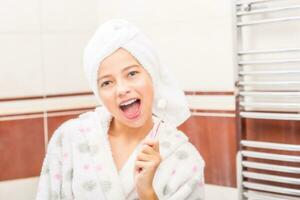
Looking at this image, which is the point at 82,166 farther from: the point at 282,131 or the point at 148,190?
the point at 282,131

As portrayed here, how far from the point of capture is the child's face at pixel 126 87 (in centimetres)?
158

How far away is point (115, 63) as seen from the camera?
1583mm

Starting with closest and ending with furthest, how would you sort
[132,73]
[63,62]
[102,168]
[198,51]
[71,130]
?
[132,73] → [102,168] → [71,130] → [198,51] → [63,62]

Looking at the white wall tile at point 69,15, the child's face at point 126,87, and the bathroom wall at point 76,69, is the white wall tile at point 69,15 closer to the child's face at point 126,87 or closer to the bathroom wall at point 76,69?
the bathroom wall at point 76,69

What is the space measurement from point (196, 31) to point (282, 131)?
1.80ft

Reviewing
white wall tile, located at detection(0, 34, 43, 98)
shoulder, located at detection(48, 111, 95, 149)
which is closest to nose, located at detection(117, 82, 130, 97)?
shoulder, located at detection(48, 111, 95, 149)

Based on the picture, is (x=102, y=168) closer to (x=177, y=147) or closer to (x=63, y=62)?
(x=177, y=147)

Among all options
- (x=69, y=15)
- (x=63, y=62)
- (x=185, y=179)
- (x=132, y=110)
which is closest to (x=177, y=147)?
(x=185, y=179)

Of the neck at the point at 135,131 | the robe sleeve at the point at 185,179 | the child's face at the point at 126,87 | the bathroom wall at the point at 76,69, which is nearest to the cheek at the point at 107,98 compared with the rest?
the child's face at the point at 126,87

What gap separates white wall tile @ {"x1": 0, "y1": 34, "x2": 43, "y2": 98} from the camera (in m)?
2.05

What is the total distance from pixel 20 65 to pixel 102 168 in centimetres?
68

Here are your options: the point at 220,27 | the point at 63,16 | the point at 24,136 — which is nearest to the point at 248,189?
the point at 220,27

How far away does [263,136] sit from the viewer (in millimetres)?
1830

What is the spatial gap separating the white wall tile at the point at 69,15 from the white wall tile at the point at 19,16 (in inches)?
1.8
